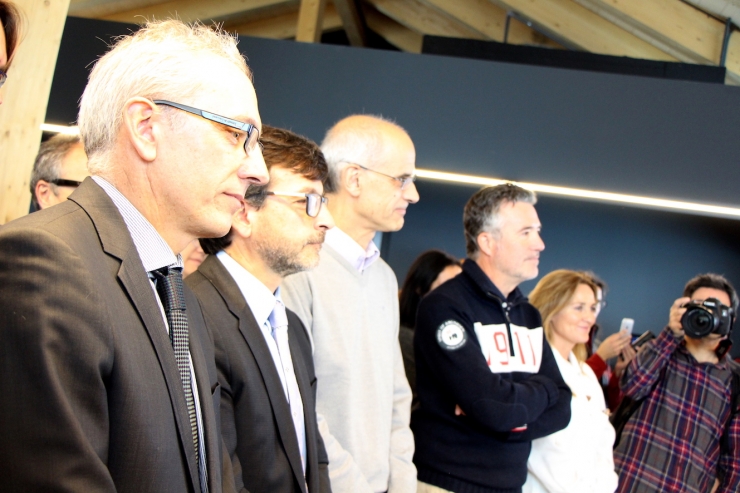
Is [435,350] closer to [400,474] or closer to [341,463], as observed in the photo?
[400,474]

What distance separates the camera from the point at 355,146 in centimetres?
240

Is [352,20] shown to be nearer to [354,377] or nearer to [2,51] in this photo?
[354,377]

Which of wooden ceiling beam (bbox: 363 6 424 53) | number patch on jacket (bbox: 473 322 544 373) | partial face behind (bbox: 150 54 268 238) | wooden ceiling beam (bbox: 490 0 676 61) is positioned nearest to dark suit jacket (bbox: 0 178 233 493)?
partial face behind (bbox: 150 54 268 238)

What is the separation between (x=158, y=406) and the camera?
992 millimetres

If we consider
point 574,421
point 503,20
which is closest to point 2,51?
point 574,421

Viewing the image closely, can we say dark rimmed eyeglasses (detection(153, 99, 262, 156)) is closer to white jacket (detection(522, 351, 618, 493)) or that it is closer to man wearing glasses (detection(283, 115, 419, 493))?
man wearing glasses (detection(283, 115, 419, 493))

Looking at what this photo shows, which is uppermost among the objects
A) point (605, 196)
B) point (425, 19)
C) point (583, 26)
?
point (425, 19)

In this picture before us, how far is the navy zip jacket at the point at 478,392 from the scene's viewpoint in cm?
231

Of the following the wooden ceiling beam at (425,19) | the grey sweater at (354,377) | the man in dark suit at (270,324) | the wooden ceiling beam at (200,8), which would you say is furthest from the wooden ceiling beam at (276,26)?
the man in dark suit at (270,324)

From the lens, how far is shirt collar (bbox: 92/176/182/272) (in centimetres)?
112

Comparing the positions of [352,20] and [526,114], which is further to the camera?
[352,20]

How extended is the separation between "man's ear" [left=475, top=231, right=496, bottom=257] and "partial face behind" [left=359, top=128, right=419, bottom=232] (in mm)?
423

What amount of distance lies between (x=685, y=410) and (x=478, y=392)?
3.99 feet

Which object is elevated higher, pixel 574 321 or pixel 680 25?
pixel 680 25
